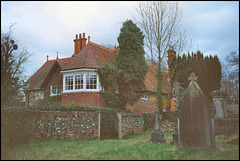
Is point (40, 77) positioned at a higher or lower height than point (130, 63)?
lower

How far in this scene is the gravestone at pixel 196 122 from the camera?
8156 millimetres

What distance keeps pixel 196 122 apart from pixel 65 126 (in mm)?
6877

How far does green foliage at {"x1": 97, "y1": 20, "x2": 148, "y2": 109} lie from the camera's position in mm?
20875

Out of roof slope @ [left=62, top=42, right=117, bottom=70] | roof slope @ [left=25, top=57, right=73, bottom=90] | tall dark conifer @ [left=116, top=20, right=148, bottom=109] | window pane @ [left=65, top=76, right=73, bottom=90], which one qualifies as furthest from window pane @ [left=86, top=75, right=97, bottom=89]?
roof slope @ [left=25, top=57, right=73, bottom=90]

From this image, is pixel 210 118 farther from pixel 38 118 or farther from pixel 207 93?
Answer: pixel 207 93

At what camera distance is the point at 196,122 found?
8.33 m

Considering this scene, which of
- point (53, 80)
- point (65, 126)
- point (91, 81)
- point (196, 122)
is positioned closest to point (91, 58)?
point (91, 81)

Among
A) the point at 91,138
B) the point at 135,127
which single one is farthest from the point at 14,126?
the point at 135,127

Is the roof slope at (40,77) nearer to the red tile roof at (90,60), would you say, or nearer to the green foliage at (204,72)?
the red tile roof at (90,60)

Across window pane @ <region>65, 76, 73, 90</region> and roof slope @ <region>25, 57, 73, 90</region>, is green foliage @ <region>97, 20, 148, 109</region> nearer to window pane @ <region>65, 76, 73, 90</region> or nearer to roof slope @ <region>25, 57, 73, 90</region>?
window pane @ <region>65, 76, 73, 90</region>

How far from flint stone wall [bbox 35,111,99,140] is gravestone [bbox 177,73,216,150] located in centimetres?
549

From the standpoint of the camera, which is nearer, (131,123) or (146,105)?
(131,123)

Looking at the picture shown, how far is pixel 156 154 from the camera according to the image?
25.3 ft

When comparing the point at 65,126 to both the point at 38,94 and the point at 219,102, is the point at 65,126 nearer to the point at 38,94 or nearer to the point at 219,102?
the point at 219,102
